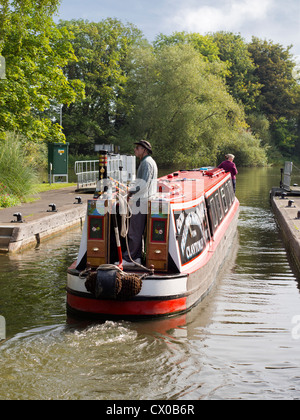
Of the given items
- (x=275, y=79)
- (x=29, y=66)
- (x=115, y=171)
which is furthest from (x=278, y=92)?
(x=29, y=66)

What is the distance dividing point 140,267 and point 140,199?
1.00 metres

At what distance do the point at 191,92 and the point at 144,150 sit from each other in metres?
37.6

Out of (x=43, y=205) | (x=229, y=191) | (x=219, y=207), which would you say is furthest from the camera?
(x=43, y=205)

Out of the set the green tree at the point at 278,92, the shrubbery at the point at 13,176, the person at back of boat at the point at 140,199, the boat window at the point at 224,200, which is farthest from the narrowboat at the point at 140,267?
the green tree at the point at 278,92

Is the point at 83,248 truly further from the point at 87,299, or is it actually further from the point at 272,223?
the point at 272,223

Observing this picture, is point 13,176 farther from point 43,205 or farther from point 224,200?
point 224,200

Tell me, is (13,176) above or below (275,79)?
below

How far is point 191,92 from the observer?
146 ft

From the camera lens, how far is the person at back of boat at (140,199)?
802cm

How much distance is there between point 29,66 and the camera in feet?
66.5

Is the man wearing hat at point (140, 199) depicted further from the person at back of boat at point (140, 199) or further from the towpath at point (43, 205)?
the towpath at point (43, 205)
